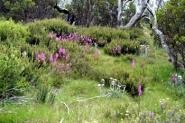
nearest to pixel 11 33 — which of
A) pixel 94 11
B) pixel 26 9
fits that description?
pixel 94 11

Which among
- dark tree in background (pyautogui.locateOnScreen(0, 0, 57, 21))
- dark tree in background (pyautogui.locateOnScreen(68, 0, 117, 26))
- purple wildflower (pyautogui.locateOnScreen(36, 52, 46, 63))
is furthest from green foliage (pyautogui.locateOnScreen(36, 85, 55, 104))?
dark tree in background (pyautogui.locateOnScreen(0, 0, 57, 21))

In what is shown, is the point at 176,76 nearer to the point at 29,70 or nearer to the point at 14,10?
the point at 29,70

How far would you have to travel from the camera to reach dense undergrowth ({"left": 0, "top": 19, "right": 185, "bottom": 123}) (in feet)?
25.8

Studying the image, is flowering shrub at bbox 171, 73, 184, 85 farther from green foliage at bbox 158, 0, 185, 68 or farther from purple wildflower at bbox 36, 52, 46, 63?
purple wildflower at bbox 36, 52, 46, 63

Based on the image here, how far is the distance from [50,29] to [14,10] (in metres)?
10.3

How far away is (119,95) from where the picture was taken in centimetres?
998

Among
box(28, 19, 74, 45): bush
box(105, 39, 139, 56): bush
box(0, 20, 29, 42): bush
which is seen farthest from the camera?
box(105, 39, 139, 56): bush

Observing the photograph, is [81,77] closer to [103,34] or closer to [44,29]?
[44,29]

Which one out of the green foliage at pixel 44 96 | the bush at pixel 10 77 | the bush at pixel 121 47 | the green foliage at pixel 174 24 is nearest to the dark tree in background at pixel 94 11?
the bush at pixel 121 47

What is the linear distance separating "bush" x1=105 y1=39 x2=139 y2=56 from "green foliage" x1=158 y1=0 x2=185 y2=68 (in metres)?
2.01

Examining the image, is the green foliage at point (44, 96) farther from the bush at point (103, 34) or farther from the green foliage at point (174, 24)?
the bush at point (103, 34)

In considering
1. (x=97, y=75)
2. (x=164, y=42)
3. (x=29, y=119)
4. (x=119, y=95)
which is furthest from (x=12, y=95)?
(x=164, y=42)

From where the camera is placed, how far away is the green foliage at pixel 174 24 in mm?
12859

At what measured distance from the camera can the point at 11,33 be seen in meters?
12.8
